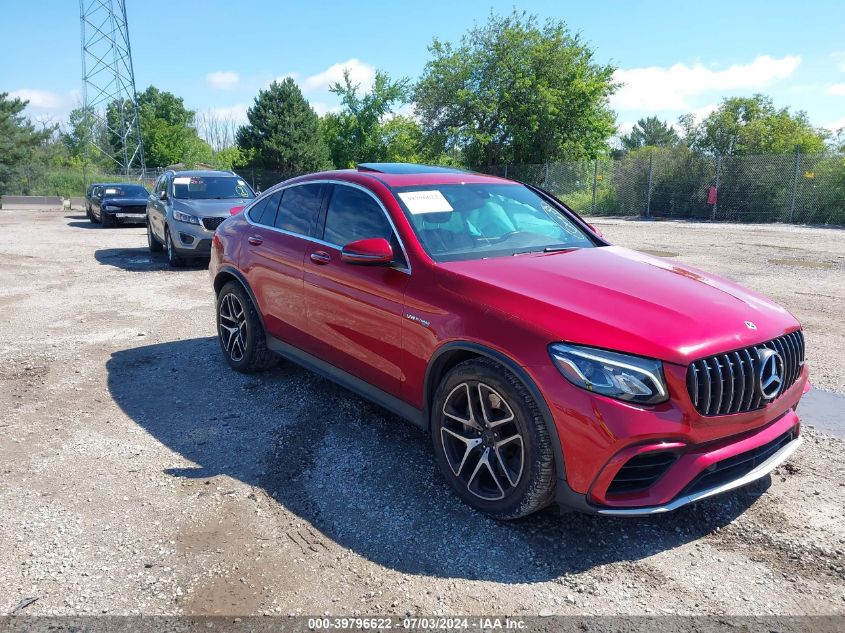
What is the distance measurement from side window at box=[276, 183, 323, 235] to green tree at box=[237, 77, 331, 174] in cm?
4938

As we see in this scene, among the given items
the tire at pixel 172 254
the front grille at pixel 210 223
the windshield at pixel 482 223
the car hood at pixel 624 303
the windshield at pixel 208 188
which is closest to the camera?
the car hood at pixel 624 303

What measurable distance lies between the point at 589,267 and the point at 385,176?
1.59 m

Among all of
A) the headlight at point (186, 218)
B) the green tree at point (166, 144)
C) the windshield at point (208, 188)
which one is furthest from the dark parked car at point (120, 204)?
the green tree at point (166, 144)

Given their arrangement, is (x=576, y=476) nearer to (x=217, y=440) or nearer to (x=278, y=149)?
(x=217, y=440)

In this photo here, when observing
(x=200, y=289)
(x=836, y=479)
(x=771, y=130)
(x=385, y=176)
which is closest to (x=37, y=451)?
(x=385, y=176)

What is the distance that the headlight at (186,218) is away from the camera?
1111cm

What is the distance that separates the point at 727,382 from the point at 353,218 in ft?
8.30

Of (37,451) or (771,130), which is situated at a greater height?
(771,130)

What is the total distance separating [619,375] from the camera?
273cm

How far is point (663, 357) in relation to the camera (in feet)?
8.91

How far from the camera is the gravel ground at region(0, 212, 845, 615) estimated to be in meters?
2.71

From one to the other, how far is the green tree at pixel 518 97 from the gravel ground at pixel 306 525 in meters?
32.2

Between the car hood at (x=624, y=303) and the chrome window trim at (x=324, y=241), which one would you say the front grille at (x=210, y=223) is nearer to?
the chrome window trim at (x=324, y=241)

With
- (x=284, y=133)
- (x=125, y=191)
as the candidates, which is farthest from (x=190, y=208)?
(x=284, y=133)
